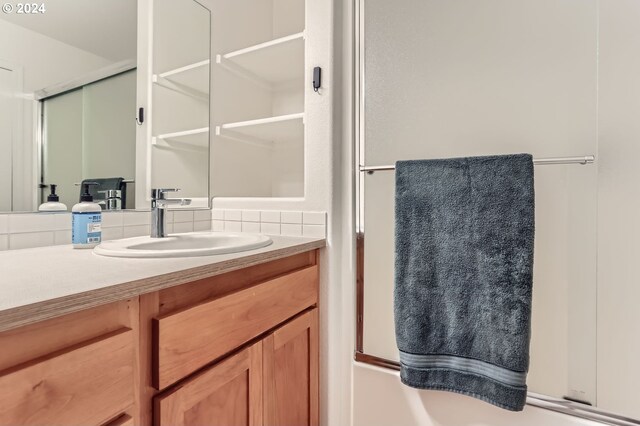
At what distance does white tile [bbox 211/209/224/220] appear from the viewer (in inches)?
54.8

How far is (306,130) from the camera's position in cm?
119

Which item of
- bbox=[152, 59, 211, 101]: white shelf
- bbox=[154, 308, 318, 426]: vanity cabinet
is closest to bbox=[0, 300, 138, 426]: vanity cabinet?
bbox=[154, 308, 318, 426]: vanity cabinet

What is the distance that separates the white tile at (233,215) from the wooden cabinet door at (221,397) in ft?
2.05

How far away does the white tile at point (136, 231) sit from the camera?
3.64 feet

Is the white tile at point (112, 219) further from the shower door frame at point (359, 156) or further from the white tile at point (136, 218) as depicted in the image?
the shower door frame at point (359, 156)

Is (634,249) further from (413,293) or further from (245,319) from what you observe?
(245,319)

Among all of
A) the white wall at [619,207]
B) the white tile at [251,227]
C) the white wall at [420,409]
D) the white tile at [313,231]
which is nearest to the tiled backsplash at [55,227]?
the white tile at [251,227]

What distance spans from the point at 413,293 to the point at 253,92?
1213 mm

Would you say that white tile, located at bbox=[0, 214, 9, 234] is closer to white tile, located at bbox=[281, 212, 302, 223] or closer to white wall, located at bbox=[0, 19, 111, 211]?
white wall, located at bbox=[0, 19, 111, 211]

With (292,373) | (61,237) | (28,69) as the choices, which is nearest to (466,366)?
(292,373)

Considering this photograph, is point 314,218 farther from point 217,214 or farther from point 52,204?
point 52,204

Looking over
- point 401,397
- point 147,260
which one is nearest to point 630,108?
point 401,397

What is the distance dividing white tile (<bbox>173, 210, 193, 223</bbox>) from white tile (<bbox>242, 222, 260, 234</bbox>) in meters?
0.21

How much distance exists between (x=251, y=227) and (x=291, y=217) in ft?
0.64
